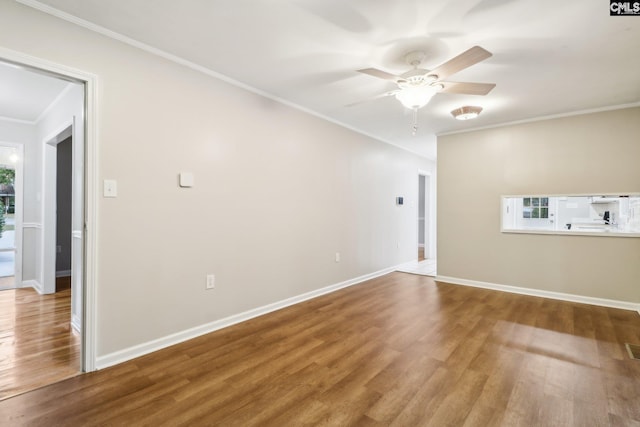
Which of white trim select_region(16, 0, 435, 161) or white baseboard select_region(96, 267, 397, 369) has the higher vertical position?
white trim select_region(16, 0, 435, 161)

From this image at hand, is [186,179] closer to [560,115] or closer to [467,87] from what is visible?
[467,87]

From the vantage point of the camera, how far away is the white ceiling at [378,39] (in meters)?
1.93

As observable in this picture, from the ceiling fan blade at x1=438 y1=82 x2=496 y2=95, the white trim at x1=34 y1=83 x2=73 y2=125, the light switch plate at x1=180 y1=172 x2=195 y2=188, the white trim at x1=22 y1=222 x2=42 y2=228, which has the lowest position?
the white trim at x1=22 y1=222 x2=42 y2=228

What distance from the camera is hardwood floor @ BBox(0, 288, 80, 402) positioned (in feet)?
6.73

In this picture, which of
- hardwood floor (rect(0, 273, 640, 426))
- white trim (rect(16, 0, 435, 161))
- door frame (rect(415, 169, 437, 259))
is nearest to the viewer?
hardwood floor (rect(0, 273, 640, 426))

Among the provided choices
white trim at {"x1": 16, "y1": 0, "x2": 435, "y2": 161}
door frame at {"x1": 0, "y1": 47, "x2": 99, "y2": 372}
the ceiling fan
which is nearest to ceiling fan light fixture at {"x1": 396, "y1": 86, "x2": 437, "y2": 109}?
the ceiling fan

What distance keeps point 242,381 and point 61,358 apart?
4.95 feet

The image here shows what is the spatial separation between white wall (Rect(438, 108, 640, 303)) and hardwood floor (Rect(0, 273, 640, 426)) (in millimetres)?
777

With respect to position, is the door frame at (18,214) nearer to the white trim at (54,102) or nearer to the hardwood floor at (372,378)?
the white trim at (54,102)

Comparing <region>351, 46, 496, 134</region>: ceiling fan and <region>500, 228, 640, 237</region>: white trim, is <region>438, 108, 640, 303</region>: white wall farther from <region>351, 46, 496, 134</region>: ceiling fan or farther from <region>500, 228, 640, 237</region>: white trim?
<region>351, 46, 496, 134</region>: ceiling fan

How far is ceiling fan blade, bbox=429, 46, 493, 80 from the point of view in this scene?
6.03 feet

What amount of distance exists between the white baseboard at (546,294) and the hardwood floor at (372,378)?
46 cm

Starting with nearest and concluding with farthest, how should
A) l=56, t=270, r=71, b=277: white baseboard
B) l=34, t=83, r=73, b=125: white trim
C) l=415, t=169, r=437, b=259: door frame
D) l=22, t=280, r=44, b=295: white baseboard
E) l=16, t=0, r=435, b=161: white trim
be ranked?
l=16, t=0, r=435, b=161: white trim → l=34, t=83, r=73, b=125: white trim → l=22, t=280, r=44, b=295: white baseboard → l=56, t=270, r=71, b=277: white baseboard → l=415, t=169, r=437, b=259: door frame

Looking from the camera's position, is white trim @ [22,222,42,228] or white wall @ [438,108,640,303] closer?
white wall @ [438,108,640,303]
